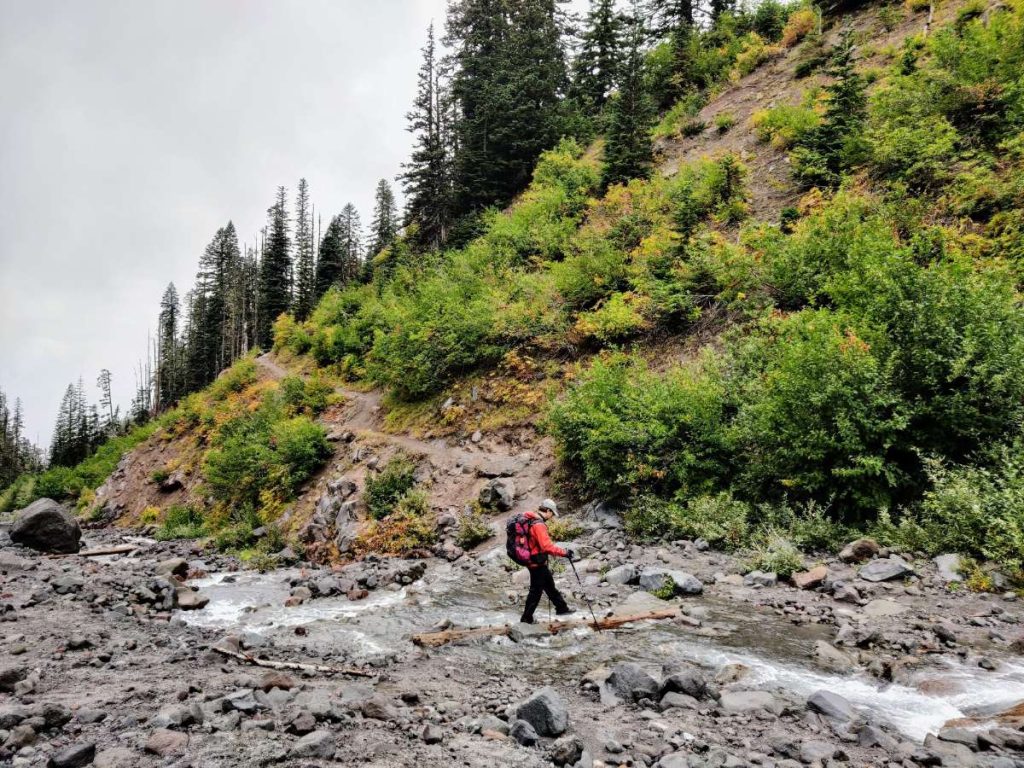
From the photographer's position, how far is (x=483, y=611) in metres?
9.31

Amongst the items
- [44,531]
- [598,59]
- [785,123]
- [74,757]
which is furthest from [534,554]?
[598,59]

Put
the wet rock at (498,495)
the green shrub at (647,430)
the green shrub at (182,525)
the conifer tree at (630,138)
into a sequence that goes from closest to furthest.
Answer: the green shrub at (647,430), the wet rock at (498,495), the green shrub at (182,525), the conifer tree at (630,138)

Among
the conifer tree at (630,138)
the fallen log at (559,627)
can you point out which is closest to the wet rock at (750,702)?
the fallen log at (559,627)

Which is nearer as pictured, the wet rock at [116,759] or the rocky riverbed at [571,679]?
the wet rock at [116,759]

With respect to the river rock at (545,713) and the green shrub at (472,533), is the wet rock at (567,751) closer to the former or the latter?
the river rock at (545,713)

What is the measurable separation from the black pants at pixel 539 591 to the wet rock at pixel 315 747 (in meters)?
4.16

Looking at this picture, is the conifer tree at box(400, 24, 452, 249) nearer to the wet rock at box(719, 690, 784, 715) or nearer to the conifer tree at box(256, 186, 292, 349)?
the conifer tree at box(256, 186, 292, 349)

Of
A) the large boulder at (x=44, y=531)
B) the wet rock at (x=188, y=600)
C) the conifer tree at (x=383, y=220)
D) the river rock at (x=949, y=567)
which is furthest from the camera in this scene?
the conifer tree at (x=383, y=220)

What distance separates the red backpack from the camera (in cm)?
818

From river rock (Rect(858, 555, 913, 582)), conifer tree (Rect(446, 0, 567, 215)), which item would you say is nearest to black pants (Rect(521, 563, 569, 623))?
river rock (Rect(858, 555, 913, 582))

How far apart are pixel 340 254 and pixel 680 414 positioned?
54.5 meters

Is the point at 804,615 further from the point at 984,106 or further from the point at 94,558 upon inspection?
the point at 94,558

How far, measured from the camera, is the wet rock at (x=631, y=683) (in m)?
5.23

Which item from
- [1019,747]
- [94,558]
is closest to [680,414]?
[1019,747]
